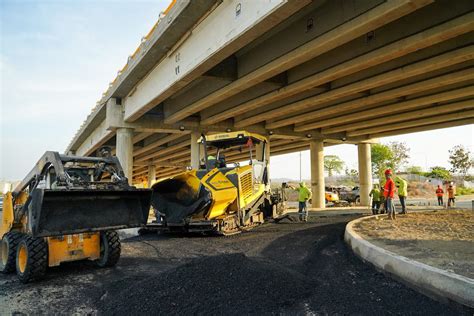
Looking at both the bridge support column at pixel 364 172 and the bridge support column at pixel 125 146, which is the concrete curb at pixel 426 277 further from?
the bridge support column at pixel 364 172

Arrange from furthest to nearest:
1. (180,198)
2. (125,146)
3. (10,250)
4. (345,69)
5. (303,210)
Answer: (125,146)
(303,210)
(345,69)
(180,198)
(10,250)

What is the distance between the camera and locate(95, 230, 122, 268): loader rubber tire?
5.89m

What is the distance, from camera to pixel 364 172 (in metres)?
26.1

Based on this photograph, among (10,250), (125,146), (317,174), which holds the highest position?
(125,146)

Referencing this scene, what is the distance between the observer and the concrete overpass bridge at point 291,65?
7.81 metres

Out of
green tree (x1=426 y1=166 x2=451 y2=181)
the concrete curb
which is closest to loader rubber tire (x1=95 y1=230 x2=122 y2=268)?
the concrete curb

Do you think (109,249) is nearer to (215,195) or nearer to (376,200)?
(215,195)

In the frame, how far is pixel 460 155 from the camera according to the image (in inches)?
1959

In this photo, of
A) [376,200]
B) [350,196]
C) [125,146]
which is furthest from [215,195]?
[350,196]

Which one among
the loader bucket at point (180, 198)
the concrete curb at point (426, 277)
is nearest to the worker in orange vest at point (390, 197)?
the concrete curb at point (426, 277)

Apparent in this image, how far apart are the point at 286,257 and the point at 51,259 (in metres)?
3.92

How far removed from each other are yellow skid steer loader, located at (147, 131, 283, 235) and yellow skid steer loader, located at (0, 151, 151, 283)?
2706 millimetres

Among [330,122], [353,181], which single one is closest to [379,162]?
[353,181]

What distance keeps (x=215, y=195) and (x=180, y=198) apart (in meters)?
1.15
